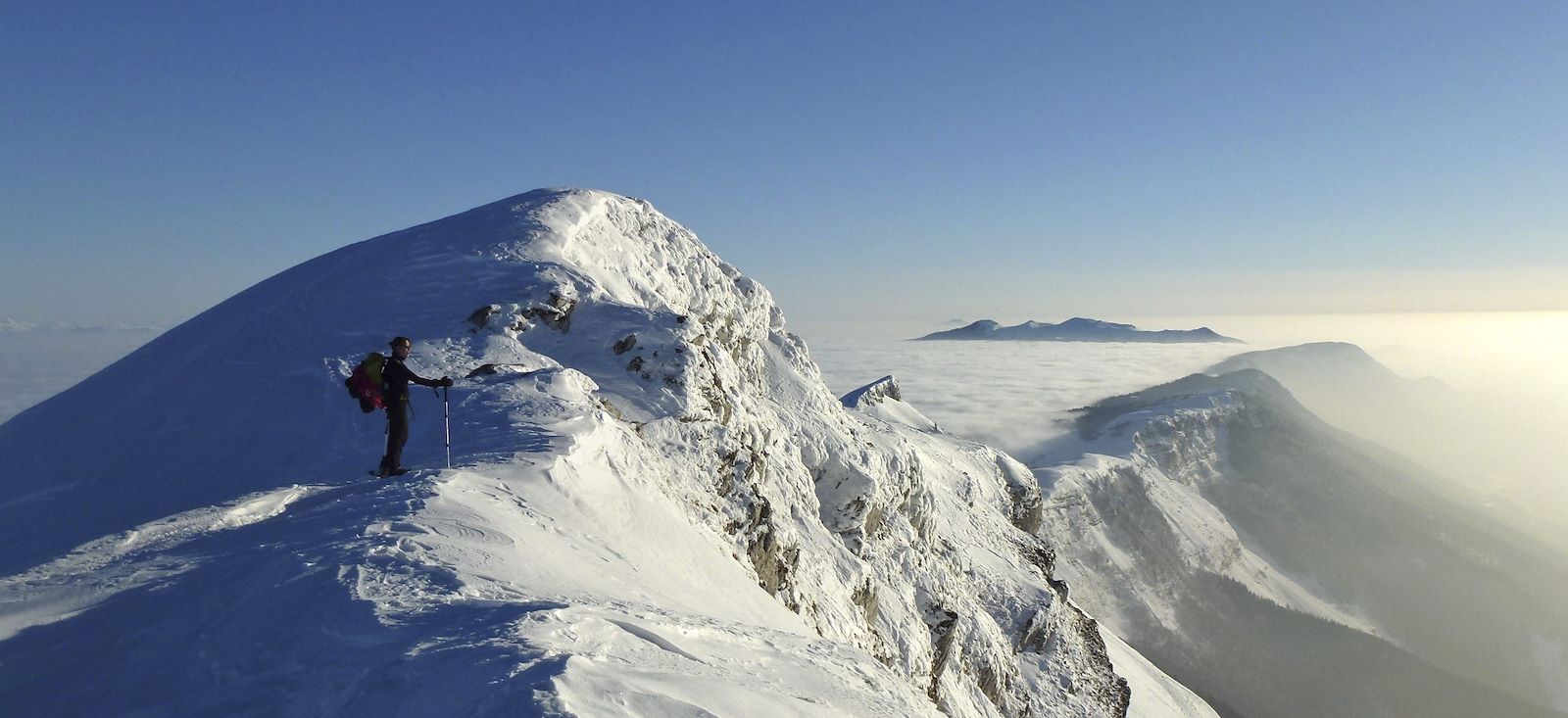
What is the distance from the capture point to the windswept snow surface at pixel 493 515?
243 inches

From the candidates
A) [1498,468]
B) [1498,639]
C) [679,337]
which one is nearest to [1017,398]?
[1498,639]

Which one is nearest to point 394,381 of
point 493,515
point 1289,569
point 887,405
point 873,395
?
point 493,515

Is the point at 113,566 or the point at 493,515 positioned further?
the point at 493,515

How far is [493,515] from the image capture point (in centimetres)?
934

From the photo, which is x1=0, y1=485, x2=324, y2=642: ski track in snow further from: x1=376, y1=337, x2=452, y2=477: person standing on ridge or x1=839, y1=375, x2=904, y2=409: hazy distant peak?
x1=839, y1=375, x2=904, y2=409: hazy distant peak

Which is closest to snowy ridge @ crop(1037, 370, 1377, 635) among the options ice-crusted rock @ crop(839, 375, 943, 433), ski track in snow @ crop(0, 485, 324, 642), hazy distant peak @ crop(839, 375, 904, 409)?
ice-crusted rock @ crop(839, 375, 943, 433)

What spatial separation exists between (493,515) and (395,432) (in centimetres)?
264

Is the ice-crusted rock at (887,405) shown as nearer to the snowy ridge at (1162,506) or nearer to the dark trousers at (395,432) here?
the dark trousers at (395,432)

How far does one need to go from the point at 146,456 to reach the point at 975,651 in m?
26.8

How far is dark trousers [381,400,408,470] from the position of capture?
10.8 m

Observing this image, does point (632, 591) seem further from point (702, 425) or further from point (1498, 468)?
point (1498, 468)

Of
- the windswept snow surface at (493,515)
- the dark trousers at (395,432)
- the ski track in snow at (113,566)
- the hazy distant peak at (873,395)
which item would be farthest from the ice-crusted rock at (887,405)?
the ski track in snow at (113,566)

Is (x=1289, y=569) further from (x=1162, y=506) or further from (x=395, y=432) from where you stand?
(x=395, y=432)

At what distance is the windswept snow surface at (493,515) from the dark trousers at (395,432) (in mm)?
555
